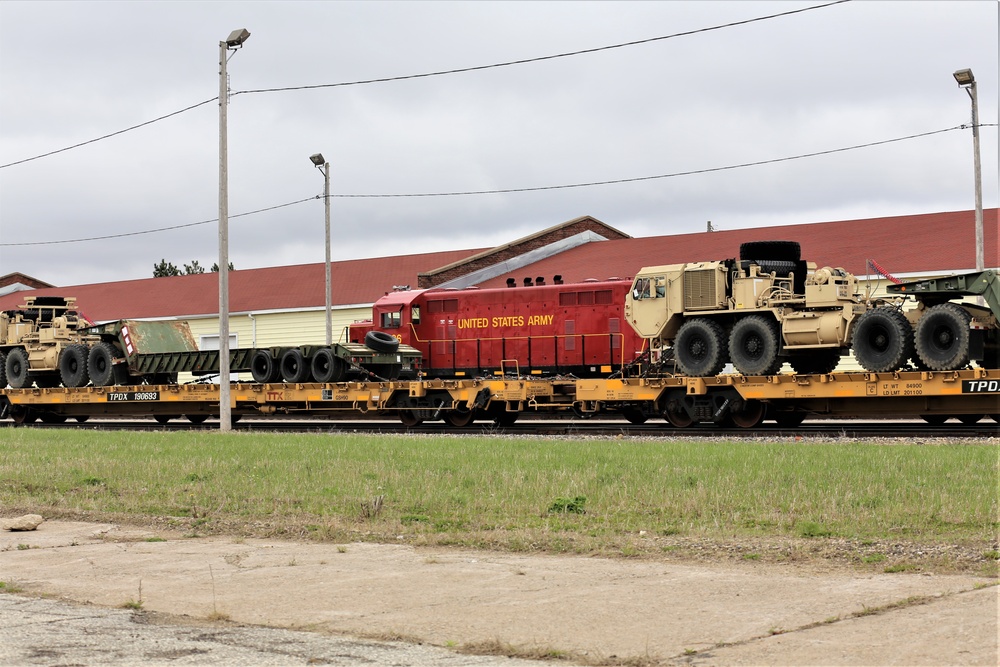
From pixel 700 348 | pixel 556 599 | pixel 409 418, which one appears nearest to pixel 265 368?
pixel 409 418

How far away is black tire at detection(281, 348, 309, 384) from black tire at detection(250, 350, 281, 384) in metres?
0.31

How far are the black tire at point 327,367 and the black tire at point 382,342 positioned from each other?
819 mm

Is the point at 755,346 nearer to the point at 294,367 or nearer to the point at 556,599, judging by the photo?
the point at 294,367

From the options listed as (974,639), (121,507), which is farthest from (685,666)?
(121,507)

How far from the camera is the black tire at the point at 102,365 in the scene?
32250 mm

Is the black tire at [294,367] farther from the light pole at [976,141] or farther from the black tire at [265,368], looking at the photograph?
the light pole at [976,141]

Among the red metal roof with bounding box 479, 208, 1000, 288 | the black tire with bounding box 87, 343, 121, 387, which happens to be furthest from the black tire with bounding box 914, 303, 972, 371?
the black tire with bounding box 87, 343, 121, 387

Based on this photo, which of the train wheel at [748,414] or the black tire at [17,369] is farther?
the black tire at [17,369]

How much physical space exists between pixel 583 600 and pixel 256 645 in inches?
93.6

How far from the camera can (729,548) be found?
9.91 metres

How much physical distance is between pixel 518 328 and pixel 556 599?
19.6m

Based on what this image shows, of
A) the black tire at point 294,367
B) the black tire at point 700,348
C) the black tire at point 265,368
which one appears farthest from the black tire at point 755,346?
the black tire at point 265,368

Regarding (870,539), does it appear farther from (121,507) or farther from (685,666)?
(121,507)

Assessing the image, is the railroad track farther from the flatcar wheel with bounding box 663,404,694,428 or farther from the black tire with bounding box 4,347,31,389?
the black tire with bounding box 4,347,31,389
